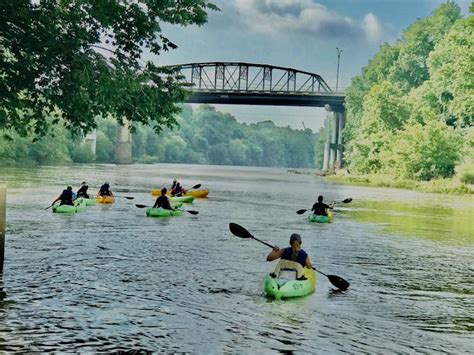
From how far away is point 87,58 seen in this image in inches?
657

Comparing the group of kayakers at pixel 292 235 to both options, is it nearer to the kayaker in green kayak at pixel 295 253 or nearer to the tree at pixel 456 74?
the kayaker in green kayak at pixel 295 253

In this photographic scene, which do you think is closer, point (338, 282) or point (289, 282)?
point (289, 282)

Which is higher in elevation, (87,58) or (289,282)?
(87,58)

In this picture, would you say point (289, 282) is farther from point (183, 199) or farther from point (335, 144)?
point (335, 144)

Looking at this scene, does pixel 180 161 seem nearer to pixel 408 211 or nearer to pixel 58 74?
pixel 408 211

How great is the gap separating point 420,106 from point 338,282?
63449 millimetres

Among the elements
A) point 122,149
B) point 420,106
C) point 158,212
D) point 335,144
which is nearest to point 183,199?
point 158,212

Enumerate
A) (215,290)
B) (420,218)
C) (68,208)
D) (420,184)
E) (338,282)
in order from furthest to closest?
1. (420,184)
2. (420,218)
3. (68,208)
4. (338,282)
5. (215,290)

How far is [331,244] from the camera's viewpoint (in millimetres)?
24641

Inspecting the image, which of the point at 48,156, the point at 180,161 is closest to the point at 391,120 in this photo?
the point at 48,156

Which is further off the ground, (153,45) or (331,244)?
(153,45)

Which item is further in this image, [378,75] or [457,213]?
[378,75]

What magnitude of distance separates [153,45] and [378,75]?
269 ft

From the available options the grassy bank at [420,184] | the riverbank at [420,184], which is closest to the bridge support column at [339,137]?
the riverbank at [420,184]
